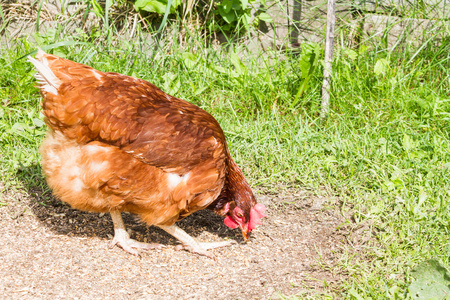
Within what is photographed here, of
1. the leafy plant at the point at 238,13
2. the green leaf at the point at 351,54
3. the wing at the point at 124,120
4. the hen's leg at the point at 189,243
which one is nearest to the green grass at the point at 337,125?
the green leaf at the point at 351,54

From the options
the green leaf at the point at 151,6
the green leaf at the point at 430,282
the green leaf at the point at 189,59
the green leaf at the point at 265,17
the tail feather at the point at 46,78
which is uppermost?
the green leaf at the point at 265,17

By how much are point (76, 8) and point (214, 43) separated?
1.44 metres

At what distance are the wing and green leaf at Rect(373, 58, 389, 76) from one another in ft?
5.98

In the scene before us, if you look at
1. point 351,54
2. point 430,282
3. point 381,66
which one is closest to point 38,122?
point 351,54

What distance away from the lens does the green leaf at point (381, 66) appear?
3.88 m

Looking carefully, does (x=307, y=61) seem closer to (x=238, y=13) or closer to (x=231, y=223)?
(x=238, y=13)

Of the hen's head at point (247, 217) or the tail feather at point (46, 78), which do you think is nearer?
the tail feather at point (46, 78)

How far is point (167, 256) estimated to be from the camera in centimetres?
290

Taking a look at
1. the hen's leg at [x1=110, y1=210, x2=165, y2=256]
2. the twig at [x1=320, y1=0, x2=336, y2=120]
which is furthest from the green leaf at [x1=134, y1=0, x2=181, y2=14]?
the hen's leg at [x1=110, y1=210, x2=165, y2=256]

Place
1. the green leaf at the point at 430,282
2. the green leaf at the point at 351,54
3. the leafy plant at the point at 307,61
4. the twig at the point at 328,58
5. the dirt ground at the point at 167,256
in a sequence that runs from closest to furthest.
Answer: the green leaf at the point at 430,282
the dirt ground at the point at 167,256
the twig at the point at 328,58
the leafy plant at the point at 307,61
the green leaf at the point at 351,54

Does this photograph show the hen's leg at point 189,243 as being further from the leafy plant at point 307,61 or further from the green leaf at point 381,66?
the green leaf at point 381,66

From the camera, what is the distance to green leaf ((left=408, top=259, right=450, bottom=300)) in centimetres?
230

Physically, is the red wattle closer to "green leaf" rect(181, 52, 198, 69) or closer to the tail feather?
the tail feather

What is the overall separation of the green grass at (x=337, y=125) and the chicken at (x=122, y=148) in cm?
83
